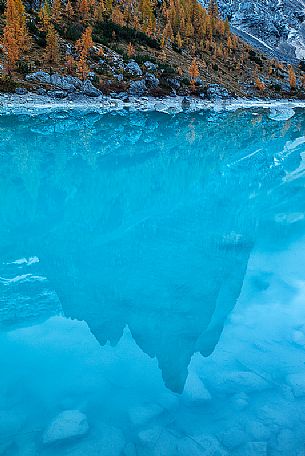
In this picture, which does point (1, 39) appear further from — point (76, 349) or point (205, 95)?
point (76, 349)

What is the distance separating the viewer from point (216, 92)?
76.8m

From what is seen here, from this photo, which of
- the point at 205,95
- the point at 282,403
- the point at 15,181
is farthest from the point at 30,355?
the point at 205,95

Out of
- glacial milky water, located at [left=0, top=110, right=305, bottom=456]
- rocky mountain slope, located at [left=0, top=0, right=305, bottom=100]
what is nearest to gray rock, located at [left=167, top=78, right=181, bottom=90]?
rocky mountain slope, located at [left=0, top=0, right=305, bottom=100]

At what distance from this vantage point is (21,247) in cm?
1441

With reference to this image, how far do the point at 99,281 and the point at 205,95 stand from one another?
226 ft

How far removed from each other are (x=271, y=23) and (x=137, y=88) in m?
128

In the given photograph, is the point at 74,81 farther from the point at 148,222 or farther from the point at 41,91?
the point at 148,222

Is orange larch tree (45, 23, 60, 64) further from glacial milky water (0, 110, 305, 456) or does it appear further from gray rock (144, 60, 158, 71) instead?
glacial milky water (0, 110, 305, 456)

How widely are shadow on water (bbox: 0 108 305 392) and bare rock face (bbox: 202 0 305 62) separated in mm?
138803

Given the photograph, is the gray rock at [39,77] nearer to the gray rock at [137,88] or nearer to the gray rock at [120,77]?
the gray rock at [120,77]

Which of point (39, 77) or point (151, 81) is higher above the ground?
point (39, 77)

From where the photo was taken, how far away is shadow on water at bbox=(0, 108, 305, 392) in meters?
10.9

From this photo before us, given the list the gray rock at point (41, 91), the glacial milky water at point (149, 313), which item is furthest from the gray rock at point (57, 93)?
the glacial milky water at point (149, 313)

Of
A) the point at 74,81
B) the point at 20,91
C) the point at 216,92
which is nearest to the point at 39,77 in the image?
the point at 74,81
